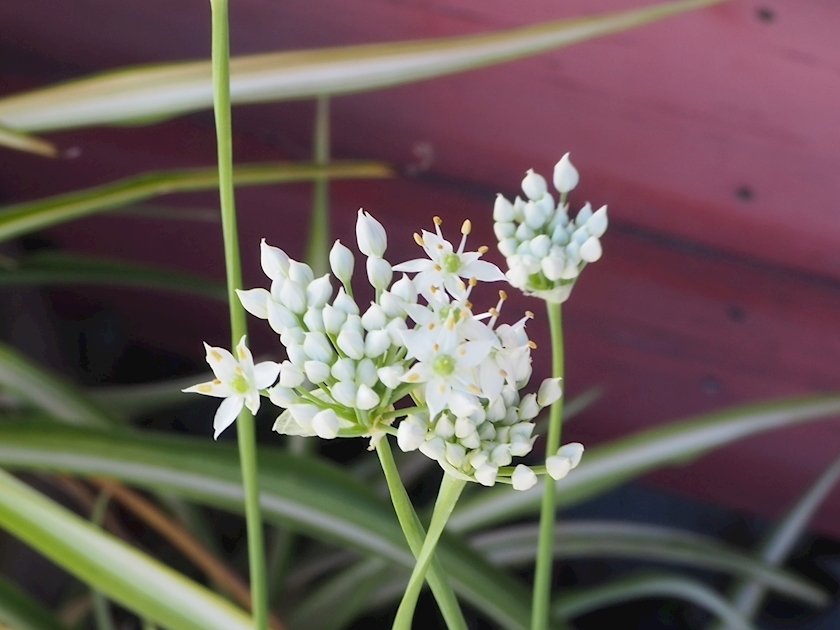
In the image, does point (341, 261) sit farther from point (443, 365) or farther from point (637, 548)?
point (637, 548)

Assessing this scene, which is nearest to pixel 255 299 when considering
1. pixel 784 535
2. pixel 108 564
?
pixel 108 564

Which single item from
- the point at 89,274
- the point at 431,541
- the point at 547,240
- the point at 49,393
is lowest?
the point at 431,541

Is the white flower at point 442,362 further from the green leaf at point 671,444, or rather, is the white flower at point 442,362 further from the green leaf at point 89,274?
the green leaf at point 89,274

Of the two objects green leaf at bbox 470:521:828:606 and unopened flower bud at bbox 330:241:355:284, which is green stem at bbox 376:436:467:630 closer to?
unopened flower bud at bbox 330:241:355:284

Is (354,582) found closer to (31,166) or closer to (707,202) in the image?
(707,202)

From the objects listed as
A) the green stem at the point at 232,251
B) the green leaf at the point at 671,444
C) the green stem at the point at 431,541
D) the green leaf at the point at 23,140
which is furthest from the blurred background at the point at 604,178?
the green stem at the point at 431,541

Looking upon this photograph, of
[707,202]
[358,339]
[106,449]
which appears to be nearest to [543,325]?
[707,202]

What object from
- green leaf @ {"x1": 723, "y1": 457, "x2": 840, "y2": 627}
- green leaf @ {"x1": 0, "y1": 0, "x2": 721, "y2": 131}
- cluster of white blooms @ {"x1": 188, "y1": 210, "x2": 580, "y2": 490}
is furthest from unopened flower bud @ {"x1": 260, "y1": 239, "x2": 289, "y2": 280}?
green leaf @ {"x1": 723, "y1": 457, "x2": 840, "y2": 627}
